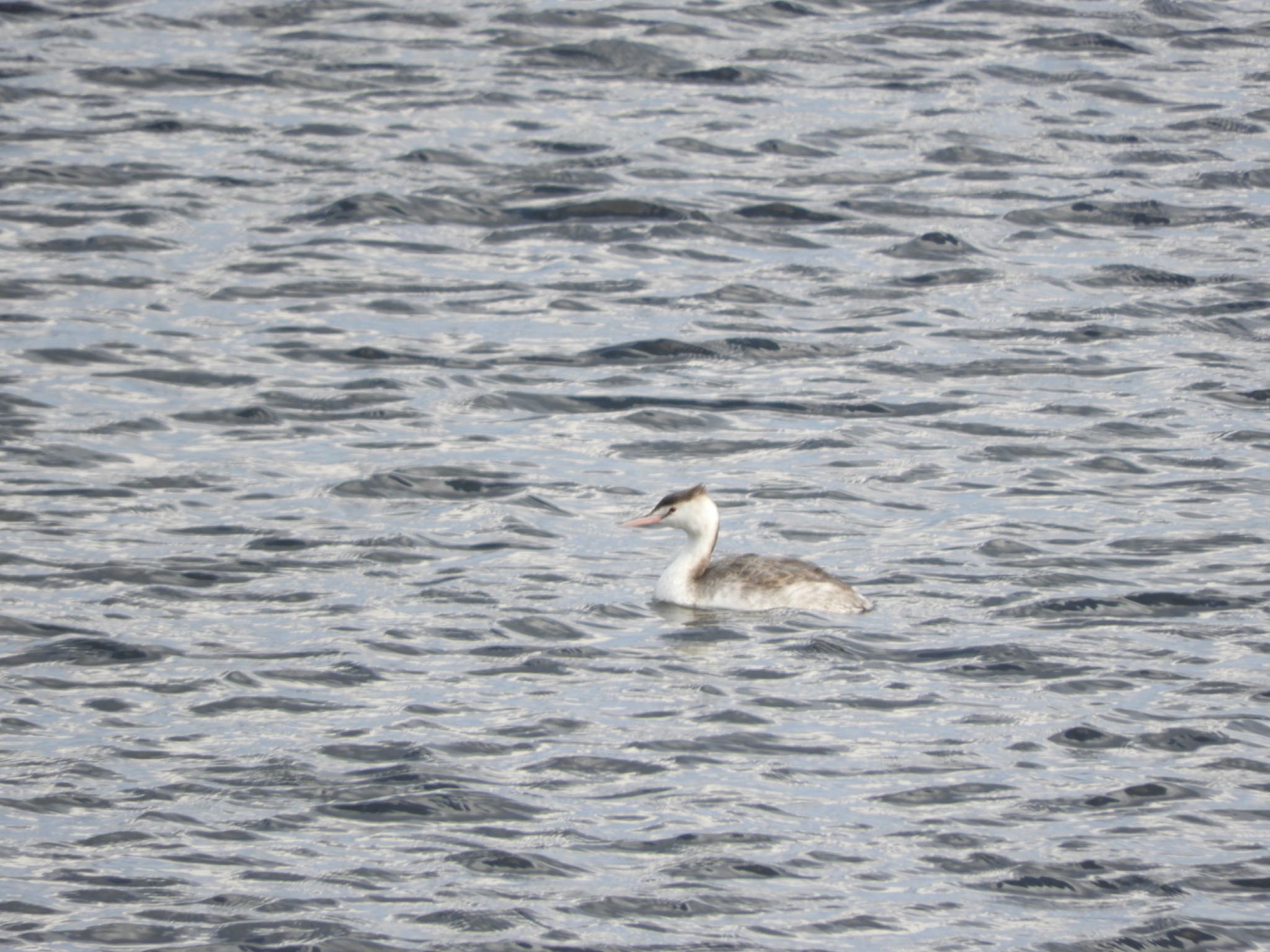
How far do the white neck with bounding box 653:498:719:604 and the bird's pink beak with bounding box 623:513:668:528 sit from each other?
0.59ft

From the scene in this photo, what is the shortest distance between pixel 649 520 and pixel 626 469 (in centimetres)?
197

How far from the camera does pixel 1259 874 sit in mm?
9422

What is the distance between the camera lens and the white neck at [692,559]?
44.3 feet

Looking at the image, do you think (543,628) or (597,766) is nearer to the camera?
(597,766)

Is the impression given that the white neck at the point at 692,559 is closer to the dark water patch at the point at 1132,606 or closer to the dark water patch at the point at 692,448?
the dark water patch at the point at 1132,606

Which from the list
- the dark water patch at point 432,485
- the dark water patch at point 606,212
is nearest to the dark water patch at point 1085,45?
the dark water patch at point 606,212

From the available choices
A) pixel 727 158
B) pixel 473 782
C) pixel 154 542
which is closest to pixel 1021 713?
pixel 473 782

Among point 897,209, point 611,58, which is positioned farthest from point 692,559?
point 611,58

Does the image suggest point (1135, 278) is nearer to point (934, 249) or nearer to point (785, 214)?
point (934, 249)

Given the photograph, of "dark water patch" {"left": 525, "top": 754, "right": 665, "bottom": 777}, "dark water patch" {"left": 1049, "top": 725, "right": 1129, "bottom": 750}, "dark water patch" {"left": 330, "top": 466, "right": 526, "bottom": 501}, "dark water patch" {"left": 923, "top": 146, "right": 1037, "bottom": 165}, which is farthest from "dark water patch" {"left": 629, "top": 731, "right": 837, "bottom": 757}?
"dark water patch" {"left": 923, "top": 146, "right": 1037, "bottom": 165}

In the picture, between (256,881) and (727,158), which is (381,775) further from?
(727,158)

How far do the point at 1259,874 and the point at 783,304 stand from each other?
1082 centimetres

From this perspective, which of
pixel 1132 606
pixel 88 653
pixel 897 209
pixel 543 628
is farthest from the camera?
pixel 897 209

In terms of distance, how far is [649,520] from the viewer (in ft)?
46.1
